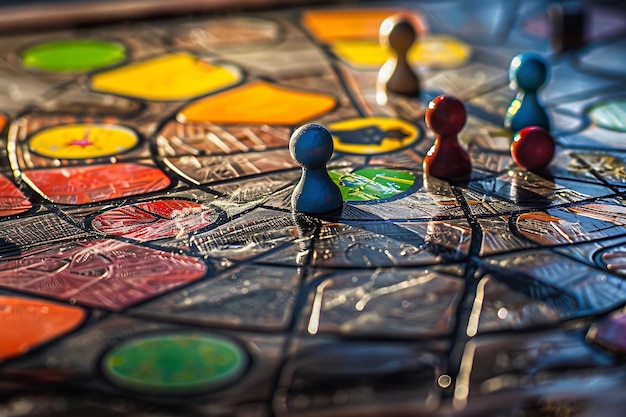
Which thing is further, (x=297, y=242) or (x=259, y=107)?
(x=259, y=107)

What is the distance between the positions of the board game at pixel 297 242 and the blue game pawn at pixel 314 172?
22 mm

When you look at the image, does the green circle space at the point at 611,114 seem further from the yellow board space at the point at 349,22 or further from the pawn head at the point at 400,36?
the yellow board space at the point at 349,22

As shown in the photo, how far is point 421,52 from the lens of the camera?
2152mm

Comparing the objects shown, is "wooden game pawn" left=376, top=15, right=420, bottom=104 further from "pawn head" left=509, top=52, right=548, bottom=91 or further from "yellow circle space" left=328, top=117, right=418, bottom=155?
"pawn head" left=509, top=52, right=548, bottom=91

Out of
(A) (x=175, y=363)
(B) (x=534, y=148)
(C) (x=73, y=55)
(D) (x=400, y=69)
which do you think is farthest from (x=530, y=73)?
(C) (x=73, y=55)

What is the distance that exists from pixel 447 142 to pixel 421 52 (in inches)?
28.4

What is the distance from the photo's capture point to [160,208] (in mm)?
1389

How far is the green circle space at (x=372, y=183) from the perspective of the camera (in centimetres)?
142

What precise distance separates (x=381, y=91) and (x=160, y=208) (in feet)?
2.31

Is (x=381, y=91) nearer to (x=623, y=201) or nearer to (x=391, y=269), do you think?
(x=623, y=201)

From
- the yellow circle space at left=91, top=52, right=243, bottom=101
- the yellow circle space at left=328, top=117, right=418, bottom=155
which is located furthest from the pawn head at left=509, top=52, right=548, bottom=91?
the yellow circle space at left=91, top=52, right=243, bottom=101

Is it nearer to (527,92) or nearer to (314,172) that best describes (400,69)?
(527,92)

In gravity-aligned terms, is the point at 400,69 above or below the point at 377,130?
above

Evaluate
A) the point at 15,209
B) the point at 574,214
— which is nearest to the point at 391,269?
the point at 574,214
